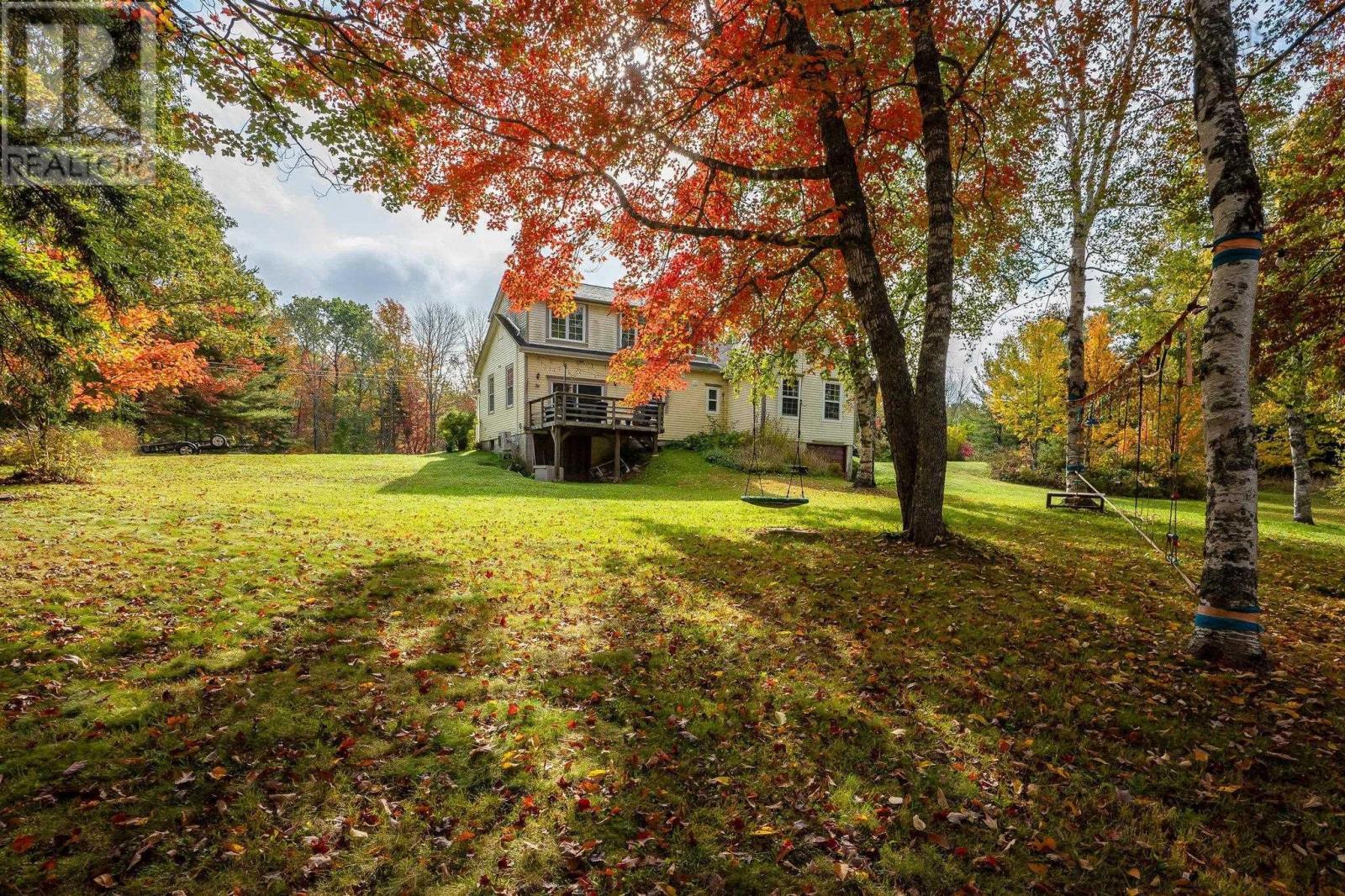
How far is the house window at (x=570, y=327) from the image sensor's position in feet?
73.4

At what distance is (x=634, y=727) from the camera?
360cm

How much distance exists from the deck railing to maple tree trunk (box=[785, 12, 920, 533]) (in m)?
10.6

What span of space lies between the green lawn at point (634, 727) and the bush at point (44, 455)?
4.98m

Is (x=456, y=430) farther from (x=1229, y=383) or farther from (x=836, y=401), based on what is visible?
(x=1229, y=383)

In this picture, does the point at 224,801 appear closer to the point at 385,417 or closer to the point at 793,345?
the point at 793,345

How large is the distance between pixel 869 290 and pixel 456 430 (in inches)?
1012

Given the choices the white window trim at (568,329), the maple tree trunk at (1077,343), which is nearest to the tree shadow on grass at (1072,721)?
the maple tree trunk at (1077,343)

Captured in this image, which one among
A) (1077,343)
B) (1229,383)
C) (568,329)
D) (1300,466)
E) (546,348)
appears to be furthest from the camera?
(568,329)

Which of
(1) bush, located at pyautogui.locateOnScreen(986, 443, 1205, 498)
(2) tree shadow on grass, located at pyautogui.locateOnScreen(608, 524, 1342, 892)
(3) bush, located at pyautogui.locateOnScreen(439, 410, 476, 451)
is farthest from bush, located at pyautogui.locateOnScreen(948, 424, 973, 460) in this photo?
(2) tree shadow on grass, located at pyautogui.locateOnScreen(608, 524, 1342, 892)

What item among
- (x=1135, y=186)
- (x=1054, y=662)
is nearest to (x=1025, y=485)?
(x=1135, y=186)

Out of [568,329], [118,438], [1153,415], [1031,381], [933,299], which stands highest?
[568,329]

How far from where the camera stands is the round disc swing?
8.83 m

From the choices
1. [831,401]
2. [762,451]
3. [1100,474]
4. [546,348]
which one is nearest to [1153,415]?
[1100,474]

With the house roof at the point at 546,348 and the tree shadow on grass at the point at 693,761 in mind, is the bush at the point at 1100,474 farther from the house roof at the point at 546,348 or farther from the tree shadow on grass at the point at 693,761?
the tree shadow on grass at the point at 693,761
